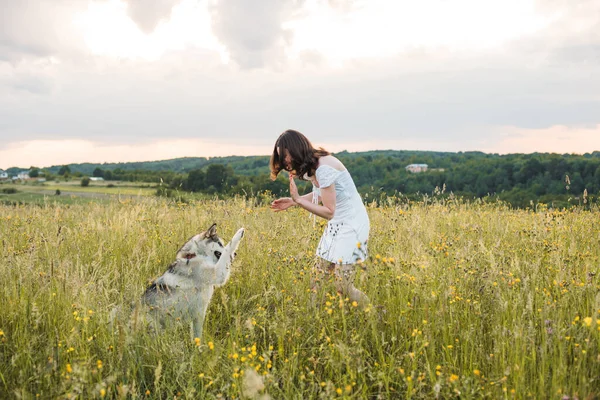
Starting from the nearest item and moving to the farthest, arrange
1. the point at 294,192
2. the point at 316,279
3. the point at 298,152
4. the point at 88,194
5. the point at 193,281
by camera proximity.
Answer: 1. the point at 316,279
2. the point at 193,281
3. the point at 294,192
4. the point at 298,152
5. the point at 88,194

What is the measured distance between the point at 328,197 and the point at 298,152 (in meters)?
0.53

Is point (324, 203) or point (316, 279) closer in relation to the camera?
point (316, 279)

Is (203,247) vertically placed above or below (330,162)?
below

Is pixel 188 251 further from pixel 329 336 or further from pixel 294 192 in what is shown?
pixel 329 336

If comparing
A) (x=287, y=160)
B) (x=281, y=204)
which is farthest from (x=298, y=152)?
(x=281, y=204)

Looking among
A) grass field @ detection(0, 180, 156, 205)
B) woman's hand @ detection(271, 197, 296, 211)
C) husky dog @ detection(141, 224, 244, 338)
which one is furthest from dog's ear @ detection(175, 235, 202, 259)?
grass field @ detection(0, 180, 156, 205)

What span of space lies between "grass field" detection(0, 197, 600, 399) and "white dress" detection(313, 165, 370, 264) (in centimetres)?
33

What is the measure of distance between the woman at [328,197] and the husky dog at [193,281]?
0.82 metres

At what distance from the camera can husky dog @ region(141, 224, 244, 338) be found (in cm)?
363

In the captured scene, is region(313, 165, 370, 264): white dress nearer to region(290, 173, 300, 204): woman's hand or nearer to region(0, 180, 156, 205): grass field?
region(290, 173, 300, 204): woman's hand

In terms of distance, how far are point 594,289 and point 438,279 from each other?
1153 mm

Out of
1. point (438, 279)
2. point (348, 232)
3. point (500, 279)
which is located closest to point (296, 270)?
point (348, 232)

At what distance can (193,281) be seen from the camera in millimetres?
3893

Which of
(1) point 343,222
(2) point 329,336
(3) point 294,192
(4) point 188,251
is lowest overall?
(2) point 329,336
